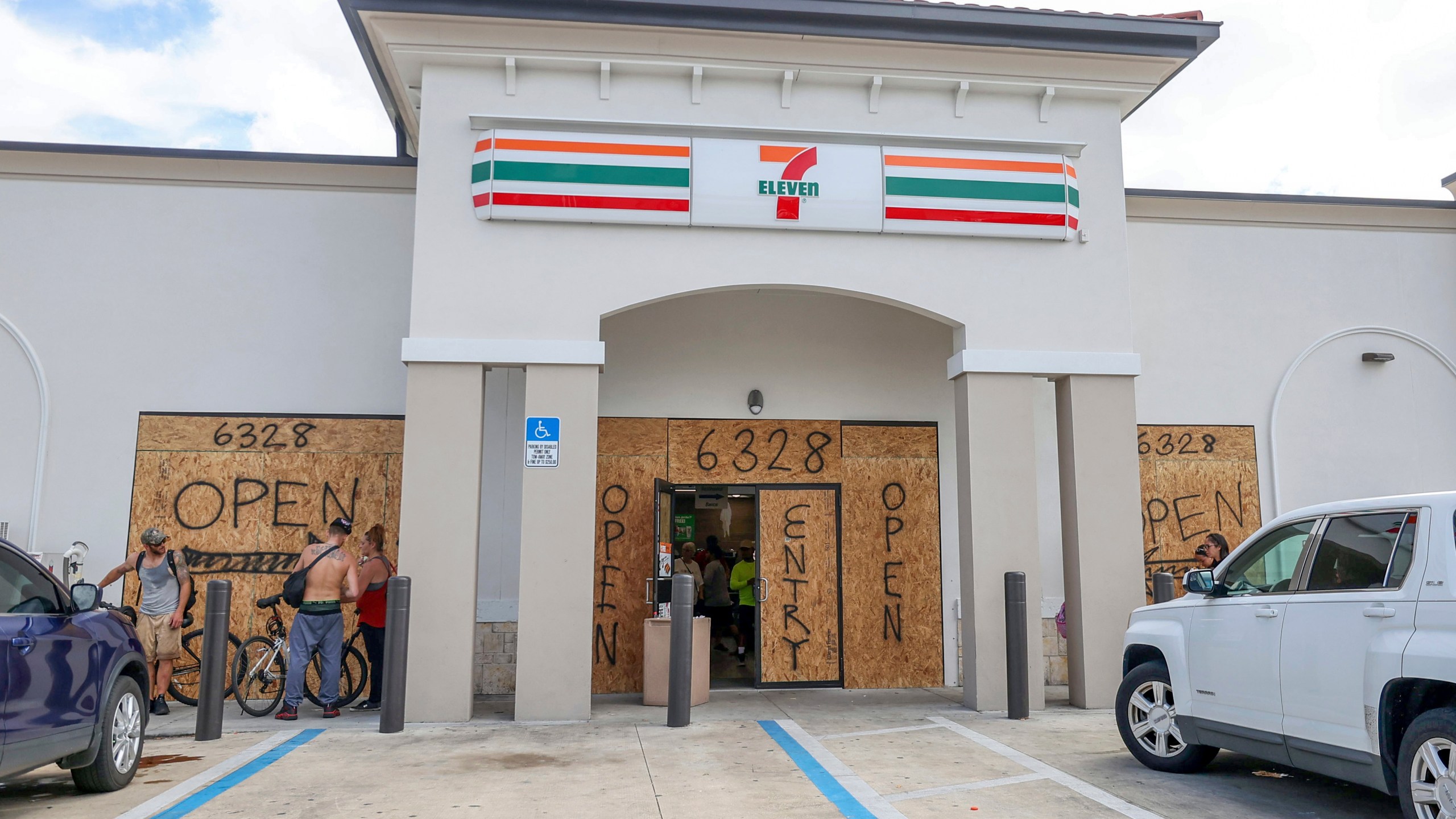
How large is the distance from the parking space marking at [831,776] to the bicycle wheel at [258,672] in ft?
16.0

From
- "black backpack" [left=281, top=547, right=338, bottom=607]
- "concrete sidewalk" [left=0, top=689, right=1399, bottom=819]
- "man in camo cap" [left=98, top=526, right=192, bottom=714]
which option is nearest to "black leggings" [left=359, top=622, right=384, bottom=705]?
"concrete sidewalk" [left=0, top=689, right=1399, bottom=819]

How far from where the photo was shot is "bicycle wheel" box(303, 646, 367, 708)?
9555 millimetres

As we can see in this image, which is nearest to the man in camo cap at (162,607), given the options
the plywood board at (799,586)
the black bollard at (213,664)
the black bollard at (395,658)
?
the black bollard at (213,664)

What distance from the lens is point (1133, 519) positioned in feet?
31.3

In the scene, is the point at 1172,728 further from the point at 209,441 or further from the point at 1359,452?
the point at 209,441

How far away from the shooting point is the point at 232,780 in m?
6.45

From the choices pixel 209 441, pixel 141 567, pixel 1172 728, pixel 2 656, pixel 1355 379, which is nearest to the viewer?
pixel 2 656

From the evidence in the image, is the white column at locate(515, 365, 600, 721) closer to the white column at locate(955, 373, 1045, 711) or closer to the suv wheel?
the suv wheel

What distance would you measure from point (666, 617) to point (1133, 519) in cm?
484

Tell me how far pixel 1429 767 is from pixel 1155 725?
2.12m

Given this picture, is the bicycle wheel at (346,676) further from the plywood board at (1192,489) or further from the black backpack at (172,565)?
the plywood board at (1192,489)

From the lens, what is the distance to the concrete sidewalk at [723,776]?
18.9ft

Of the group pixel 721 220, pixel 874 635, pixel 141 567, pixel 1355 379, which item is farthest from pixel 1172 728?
pixel 141 567

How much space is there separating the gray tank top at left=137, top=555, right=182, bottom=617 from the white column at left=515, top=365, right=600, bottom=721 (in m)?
3.44
